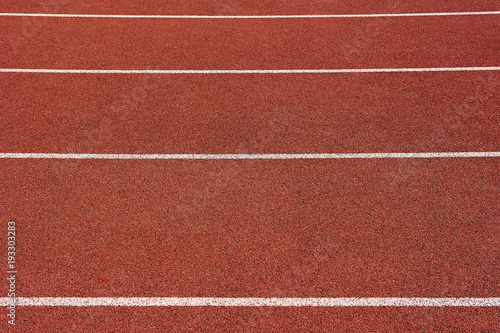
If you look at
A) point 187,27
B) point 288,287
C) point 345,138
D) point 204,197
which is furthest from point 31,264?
point 187,27

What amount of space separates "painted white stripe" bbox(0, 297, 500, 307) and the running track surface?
0.05 m

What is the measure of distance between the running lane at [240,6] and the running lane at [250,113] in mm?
2409

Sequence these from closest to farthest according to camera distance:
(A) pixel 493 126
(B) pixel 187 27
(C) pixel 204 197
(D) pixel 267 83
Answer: (C) pixel 204 197 → (A) pixel 493 126 → (D) pixel 267 83 → (B) pixel 187 27

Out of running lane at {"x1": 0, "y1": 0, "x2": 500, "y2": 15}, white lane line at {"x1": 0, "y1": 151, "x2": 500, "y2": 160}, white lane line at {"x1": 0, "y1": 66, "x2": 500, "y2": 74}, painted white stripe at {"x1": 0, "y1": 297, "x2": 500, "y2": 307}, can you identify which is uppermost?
running lane at {"x1": 0, "y1": 0, "x2": 500, "y2": 15}

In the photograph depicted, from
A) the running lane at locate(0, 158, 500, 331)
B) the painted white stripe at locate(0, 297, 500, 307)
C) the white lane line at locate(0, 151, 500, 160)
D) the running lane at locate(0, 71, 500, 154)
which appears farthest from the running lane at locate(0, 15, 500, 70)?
the painted white stripe at locate(0, 297, 500, 307)

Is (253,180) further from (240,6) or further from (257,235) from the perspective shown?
(240,6)

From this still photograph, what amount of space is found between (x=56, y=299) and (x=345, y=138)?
3608mm

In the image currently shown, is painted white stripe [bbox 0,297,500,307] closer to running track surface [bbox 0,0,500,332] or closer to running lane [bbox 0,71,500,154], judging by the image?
running track surface [bbox 0,0,500,332]

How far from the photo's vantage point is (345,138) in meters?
4.89

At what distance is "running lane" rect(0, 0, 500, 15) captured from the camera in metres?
7.62

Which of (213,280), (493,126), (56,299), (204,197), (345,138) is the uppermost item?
(493,126)

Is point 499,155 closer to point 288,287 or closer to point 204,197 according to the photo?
point 288,287

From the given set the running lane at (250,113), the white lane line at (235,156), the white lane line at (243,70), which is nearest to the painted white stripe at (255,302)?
the white lane line at (235,156)

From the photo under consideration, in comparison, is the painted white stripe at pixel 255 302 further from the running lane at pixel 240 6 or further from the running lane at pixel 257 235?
the running lane at pixel 240 6
